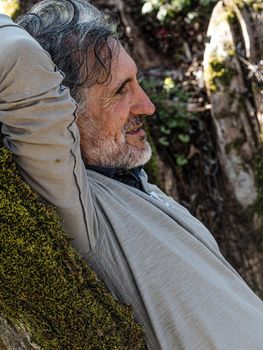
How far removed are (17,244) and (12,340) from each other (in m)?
0.26

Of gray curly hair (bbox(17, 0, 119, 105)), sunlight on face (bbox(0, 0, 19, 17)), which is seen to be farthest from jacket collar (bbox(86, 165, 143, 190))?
sunlight on face (bbox(0, 0, 19, 17))

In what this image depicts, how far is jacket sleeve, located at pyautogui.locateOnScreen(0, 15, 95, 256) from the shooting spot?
1875 mm

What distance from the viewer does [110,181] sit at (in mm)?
2371

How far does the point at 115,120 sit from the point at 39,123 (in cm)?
67

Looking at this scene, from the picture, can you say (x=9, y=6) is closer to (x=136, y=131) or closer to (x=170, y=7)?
(x=170, y=7)

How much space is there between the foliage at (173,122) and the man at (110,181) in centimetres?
228

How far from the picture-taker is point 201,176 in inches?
199

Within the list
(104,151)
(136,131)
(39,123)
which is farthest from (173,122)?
(39,123)

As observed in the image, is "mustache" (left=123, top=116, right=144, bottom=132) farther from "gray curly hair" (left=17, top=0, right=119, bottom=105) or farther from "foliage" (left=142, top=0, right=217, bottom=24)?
"foliage" (left=142, top=0, right=217, bottom=24)

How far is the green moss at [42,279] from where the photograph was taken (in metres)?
1.89

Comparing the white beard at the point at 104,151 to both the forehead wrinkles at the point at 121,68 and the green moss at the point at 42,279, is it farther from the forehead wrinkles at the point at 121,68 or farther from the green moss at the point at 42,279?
the green moss at the point at 42,279

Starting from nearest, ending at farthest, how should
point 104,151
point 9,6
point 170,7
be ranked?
1. point 104,151
2. point 9,6
3. point 170,7

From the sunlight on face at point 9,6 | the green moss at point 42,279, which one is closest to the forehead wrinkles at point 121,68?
the green moss at point 42,279

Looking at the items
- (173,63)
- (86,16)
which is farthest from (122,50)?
(173,63)
